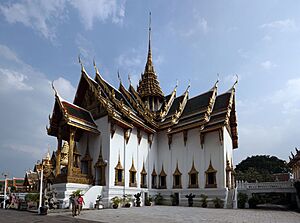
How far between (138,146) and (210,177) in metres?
5.52

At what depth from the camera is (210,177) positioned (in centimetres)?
1844

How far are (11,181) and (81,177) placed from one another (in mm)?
27727

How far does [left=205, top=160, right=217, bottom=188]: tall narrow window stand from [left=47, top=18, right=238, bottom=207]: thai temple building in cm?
7

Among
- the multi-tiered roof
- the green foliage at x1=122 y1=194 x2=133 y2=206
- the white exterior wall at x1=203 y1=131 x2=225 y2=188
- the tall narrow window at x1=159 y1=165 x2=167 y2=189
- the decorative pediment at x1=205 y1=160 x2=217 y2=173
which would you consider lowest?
the green foliage at x1=122 y1=194 x2=133 y2=206

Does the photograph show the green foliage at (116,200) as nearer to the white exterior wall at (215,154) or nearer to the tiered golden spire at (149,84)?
the white exterior wall at (215,154)

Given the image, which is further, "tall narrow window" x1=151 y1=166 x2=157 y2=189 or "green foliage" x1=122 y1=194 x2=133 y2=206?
"tall narrow window" x1=151 y1=166 x2=157 y2=189

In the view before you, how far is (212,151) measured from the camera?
18766mm

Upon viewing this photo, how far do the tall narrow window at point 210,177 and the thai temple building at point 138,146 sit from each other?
0.07 meters

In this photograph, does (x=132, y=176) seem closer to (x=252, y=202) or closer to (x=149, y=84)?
(x=252, y=202)

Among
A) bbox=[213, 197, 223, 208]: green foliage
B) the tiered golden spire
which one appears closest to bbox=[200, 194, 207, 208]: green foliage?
bbox=[213, 197, 223, 208]: green foliage

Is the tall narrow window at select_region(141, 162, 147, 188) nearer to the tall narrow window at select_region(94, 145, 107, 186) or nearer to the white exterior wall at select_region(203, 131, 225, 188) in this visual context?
the tall narrow window at select_region(94, 145, 107, 186)

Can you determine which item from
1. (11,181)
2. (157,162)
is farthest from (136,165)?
(11,181)

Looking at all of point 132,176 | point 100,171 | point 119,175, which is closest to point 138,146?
point 132,176

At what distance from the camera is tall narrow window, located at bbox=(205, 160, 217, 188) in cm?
1806
